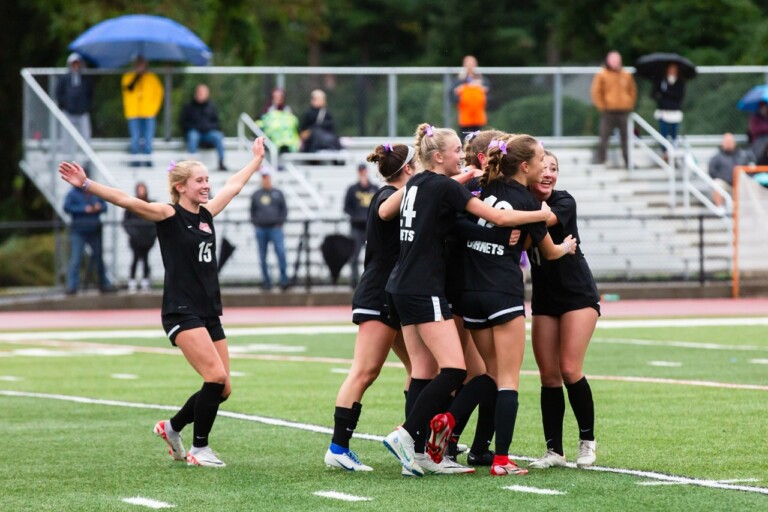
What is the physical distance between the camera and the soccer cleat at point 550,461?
840 cm

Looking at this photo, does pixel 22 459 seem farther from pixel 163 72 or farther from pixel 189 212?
pixel 163 72

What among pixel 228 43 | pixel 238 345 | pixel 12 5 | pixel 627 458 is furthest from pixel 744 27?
pixel 627 458

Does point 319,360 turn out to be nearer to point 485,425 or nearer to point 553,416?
point 485,425

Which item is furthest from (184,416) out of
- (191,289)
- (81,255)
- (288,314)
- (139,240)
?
(81,255)

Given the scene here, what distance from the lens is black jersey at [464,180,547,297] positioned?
8125 mm

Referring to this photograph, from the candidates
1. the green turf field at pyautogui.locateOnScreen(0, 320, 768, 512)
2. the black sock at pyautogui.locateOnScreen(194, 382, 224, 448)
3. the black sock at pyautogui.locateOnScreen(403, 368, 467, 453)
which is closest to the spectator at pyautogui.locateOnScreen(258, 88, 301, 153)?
the green turf field at pyautogui.locateOnScreen(0, 320, 768, 512)

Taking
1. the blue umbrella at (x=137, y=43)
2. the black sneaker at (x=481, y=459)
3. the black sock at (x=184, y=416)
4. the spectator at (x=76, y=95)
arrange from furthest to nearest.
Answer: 1. the spectator at (x=76, y=95)
2. the blue umbrella at (x=137, y=43)
3. the black sock at (x=184, y=416)
4. the black sneaker at (x=481, y=459)

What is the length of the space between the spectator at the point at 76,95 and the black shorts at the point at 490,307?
19.5 meters

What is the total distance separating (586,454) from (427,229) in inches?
62.9

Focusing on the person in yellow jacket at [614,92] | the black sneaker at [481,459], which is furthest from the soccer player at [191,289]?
the person in yellow jacket at [614,92]

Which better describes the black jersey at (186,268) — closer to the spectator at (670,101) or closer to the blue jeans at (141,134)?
the blue jeans at (141,134)

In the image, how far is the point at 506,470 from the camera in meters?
8.13

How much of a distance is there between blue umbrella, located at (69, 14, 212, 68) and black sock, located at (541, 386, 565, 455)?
18769mm

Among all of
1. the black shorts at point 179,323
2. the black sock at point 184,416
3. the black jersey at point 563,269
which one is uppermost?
the black jersey at point 563,269
